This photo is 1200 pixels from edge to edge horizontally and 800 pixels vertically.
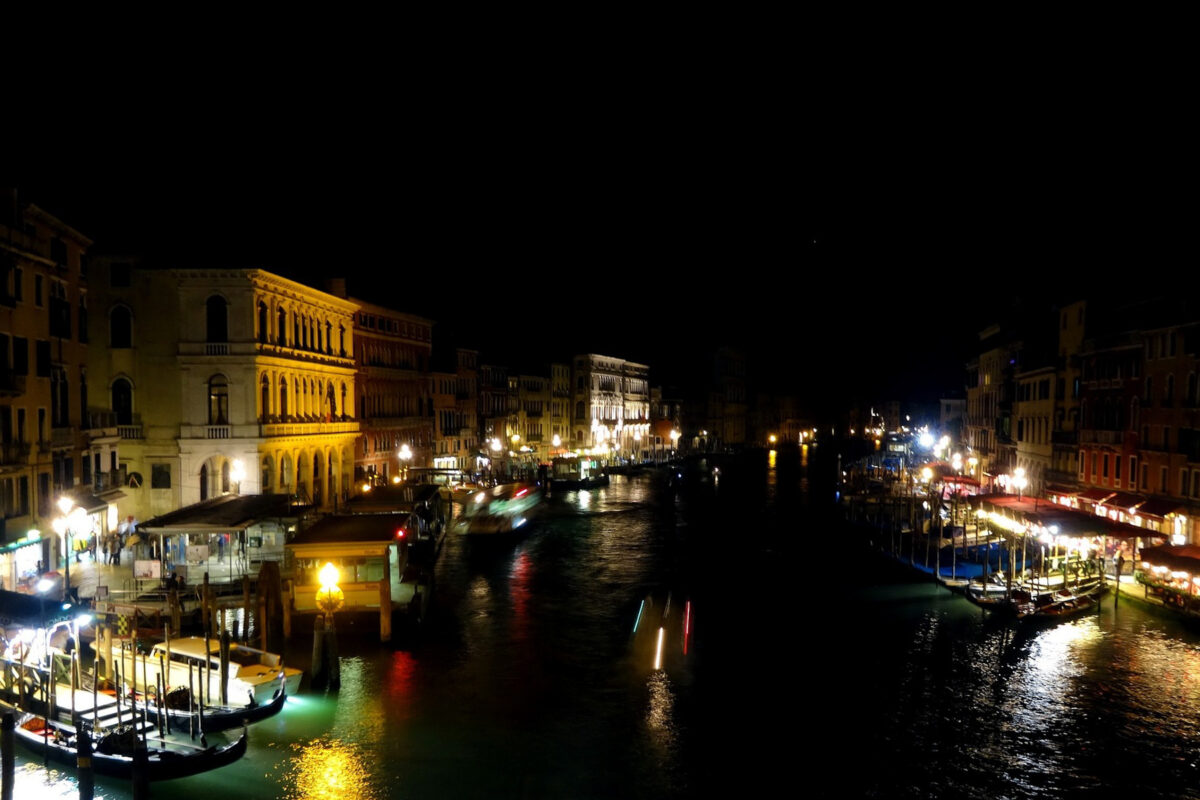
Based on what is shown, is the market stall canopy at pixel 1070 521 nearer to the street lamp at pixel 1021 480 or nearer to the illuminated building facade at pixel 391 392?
the street lamp at pixel 1021 480

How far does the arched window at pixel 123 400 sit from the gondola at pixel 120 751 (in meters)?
21.8

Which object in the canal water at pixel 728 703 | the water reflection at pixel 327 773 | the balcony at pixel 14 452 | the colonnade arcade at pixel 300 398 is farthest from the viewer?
the colonnade arcade at pixel 300 398

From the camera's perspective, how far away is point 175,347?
38781 millimetres

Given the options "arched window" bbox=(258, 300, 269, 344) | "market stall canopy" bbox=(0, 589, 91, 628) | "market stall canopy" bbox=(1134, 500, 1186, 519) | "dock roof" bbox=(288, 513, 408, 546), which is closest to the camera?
"market stall canopy" bbox=(0, 589, 91, 628)

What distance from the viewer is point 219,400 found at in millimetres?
39344

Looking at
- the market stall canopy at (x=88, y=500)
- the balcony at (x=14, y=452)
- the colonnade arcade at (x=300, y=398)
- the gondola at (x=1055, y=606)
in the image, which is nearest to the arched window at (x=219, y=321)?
the colonnade arcade at (x=300, y=398)

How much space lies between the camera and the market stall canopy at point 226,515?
94.5 ft

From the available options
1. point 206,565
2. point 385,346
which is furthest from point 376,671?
point 385,346

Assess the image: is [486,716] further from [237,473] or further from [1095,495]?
[1095,495]

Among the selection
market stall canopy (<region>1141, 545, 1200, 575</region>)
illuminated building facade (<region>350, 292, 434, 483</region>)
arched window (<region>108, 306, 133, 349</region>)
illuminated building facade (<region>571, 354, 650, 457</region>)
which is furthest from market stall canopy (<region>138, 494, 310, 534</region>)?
illuminated building facade (<region>571, 354, 650, 457</region>)

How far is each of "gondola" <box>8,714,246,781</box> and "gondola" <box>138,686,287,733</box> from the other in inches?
27.0

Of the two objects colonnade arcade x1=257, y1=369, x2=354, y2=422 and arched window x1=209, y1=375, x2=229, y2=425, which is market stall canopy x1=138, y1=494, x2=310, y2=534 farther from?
colonnade arcade x1=257, y1=369, x2=354, y2=422

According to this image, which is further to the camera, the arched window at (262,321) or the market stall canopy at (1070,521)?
the arched window at (262,321)

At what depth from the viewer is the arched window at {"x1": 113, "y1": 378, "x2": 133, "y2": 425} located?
1513 inches
